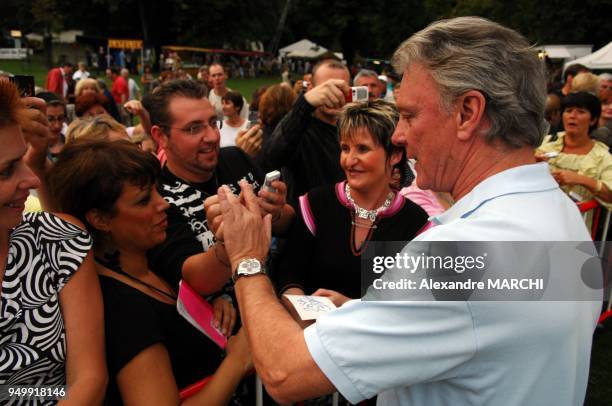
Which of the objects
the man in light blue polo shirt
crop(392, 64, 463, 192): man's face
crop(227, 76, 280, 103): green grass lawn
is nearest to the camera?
the man in light blue polo shirt

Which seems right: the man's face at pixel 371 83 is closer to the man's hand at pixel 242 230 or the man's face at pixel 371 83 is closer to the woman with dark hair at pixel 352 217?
the woman with dark hair at pixel 352 217

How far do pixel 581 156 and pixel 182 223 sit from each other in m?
3.97

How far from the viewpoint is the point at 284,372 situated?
1.34m

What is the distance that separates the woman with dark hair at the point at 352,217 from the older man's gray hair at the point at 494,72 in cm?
131

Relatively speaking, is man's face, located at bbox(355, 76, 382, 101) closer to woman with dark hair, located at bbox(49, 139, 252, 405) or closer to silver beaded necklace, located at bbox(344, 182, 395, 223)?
silver beaded necklace, located at bbox(344, 182, 395, 223)

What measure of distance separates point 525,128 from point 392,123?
1483 mm

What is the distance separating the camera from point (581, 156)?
4.91 meters

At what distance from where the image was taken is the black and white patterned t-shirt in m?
1.72

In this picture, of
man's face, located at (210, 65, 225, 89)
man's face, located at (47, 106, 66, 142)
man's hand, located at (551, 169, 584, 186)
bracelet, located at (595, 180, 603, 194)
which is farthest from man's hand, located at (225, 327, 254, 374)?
man's face, located at (210, 65, 225, 89)

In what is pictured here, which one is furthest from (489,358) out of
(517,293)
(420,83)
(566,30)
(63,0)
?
(63,0)

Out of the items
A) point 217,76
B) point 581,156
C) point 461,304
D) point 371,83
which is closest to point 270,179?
point 461,304

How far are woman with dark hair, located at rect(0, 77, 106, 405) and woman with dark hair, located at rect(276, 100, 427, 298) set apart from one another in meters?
1.06

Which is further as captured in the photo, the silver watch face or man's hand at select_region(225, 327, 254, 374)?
man's hand at select_region(225, 327, 254, 374)

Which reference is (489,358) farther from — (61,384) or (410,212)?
(410,212)
